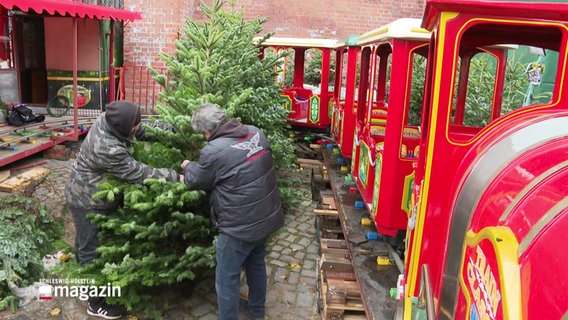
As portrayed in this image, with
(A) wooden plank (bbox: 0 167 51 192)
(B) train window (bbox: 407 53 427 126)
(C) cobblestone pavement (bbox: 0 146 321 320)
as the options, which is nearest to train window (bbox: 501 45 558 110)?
(B) train window (bbox: 407 53 427 126)

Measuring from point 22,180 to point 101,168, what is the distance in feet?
12.9

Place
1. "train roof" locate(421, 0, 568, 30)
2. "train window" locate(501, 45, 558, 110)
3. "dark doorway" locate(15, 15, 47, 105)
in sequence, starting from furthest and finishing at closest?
"dark doorway" locate(15, 15, 47, 105) → "train window" locate(501, 45, 558, 110) → "train roof" locate(421, 0, 568, 30)

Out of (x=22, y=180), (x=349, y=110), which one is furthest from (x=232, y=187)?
(x=22, y=180)

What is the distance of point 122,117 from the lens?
3.83 meters

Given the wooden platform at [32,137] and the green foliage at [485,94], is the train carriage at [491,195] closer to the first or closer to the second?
the green foliage at [485,94]

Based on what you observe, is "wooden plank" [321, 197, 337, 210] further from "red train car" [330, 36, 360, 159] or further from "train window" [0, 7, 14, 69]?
"train window" [0, 7, 14, 69]

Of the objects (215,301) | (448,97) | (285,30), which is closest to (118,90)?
(285,30)

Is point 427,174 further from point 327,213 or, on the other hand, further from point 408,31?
point 327,213

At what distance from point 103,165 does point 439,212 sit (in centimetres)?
A: 256

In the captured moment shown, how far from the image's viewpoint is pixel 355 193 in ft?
20.5

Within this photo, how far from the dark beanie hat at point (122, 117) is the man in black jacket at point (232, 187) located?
1.96 feet

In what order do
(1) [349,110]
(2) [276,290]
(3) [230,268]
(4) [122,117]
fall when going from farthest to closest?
1. (1) [349,110]
2. (2) [276,290]
3. (4) [122,117]
4. (3) [230,268]

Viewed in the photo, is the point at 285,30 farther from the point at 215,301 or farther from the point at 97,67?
the point at 215,301

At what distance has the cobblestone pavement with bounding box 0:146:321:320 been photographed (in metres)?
4.27
